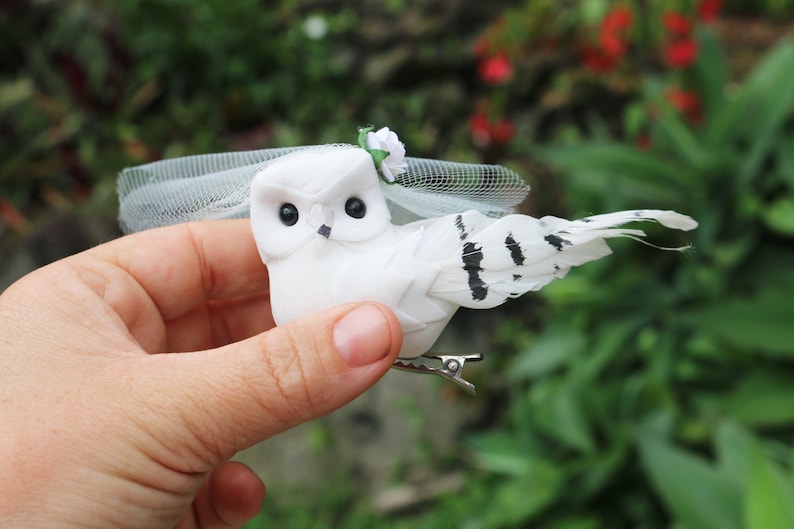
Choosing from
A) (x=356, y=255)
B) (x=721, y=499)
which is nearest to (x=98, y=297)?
(x=356, y=255)

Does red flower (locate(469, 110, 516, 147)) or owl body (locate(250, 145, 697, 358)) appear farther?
red flower (locate(469, 110, 516, 147))

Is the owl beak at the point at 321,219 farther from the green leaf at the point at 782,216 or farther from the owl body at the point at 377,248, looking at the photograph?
the green leaf at the point at 782,216

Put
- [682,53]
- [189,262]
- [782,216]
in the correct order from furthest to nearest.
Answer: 1. [682,53]
2. [782,216]
3. [189,262]

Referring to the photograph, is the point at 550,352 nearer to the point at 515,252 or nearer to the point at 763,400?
the point at 763,400

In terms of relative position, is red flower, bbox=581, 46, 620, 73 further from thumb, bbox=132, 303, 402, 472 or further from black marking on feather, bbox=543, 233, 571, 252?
thumb, bbox=132, 303, 402, 472

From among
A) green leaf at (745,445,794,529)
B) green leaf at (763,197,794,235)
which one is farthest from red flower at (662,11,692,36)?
green leaf at (745,445,794,529)

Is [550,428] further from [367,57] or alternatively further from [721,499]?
[367,57]

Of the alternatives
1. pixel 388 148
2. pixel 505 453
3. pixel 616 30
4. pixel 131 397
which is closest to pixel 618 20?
pixel 616 30

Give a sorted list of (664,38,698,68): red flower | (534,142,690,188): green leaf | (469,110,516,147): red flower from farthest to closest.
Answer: (469,110,516,147): red flower → (664,38,698,68): red flower → (534,142,690,188): green leaf
